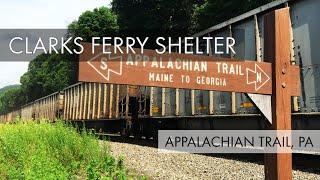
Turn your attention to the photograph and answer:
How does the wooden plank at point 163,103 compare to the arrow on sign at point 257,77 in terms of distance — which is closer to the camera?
the arrow on sign at point 257,77

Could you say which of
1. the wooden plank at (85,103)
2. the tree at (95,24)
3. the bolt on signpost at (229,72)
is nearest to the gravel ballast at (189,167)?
the bolt on signpost at (229,72)

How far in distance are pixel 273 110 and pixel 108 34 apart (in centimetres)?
4844

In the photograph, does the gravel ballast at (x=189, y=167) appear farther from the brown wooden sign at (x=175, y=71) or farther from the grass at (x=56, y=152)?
the brown wooden sign at (x=175, y=71)

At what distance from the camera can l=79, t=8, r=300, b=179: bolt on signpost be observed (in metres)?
3.25

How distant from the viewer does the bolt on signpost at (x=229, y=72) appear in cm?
325

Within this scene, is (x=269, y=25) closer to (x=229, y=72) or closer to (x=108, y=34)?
(x=229, y=72)

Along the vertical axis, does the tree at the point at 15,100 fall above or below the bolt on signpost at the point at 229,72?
above

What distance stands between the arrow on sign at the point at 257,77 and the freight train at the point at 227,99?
0.62 ft

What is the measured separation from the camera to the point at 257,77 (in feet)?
12.2

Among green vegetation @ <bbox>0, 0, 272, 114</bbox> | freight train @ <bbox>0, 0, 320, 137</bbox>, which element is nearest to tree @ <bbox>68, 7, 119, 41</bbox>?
green vegetation @ <bbox>0, 0, 272, 114</bbox>

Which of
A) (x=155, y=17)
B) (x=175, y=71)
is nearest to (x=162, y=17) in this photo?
(x=155, y=17)

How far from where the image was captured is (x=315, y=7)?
9.97 m

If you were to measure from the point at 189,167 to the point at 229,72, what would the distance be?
6259 millimetres

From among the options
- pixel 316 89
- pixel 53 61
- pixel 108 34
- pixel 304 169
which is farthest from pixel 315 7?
pixel 53 61
